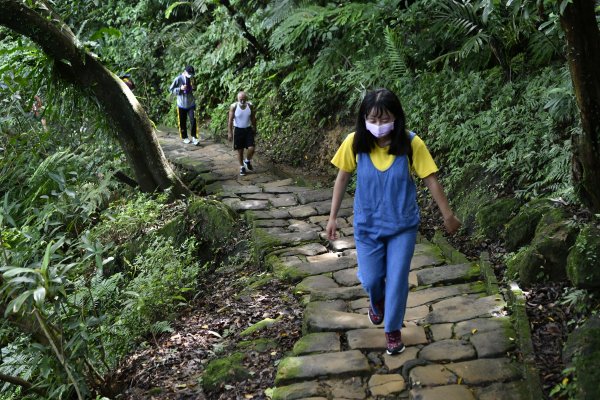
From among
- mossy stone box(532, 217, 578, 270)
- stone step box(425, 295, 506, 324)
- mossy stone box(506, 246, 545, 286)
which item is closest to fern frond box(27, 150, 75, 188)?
stone step box(425, 295, 506, 324)

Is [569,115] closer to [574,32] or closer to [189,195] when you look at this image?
[574,32]

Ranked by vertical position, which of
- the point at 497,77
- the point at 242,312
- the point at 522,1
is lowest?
the point at 242,312

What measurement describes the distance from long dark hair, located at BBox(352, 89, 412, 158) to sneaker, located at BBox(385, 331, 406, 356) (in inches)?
45.8

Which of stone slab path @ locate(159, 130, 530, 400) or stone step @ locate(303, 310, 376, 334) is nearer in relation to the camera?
stone slab path @ locate(159, 130, 530, 400)

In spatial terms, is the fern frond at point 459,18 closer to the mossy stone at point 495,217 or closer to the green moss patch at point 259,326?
the mossy stone at point 495,217

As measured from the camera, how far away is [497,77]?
26.7 feet

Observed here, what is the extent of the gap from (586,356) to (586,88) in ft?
6.22

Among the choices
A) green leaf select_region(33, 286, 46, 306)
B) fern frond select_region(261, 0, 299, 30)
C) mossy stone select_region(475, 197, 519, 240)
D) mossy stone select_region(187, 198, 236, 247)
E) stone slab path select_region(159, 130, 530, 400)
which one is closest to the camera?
green leaf select_region(33, 286, 46, 306)

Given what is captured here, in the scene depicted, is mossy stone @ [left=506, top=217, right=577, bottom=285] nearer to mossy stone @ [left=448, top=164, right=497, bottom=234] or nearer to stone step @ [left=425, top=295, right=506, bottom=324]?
stone step @ [left=425, top=295, right=506, bottom=324]

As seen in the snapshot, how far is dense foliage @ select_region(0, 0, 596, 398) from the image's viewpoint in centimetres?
477

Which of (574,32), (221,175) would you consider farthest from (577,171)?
(221,175)

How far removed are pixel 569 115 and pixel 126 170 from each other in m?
7.02

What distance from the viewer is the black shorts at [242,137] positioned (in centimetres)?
1059

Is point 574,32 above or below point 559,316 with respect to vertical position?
above
